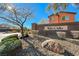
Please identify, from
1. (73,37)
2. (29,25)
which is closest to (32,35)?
(29,25)

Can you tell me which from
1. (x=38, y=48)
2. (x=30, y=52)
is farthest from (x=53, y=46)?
(x=30, y=52)

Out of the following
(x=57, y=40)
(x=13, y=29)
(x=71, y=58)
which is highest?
(x=13, y=29)

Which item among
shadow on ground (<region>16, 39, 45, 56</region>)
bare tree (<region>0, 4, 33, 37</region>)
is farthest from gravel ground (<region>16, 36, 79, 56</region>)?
bare tree (<region>0, 4, 33, 37</region>)

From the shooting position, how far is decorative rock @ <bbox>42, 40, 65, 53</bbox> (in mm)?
2373

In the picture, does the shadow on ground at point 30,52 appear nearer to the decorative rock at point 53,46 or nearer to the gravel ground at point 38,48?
the gravel ground at point 38,48

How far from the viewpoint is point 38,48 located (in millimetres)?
2416

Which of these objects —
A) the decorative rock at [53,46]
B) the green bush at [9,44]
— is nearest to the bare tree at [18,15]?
the green bush at [9,44]

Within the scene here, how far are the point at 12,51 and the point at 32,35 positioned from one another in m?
0.36

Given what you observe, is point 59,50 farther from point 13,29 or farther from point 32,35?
point 13,29

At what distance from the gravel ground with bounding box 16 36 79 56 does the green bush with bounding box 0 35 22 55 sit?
100 millimetres

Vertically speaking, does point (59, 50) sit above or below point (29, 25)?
below

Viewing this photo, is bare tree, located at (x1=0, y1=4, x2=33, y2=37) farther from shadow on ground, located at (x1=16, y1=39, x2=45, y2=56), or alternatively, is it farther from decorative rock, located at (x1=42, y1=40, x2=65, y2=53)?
decorative rock, located at (x1=42, y1=40, x2=65, y2=53)

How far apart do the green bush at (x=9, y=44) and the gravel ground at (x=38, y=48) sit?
0.10 metres

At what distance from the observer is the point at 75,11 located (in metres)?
Result: 2.39
